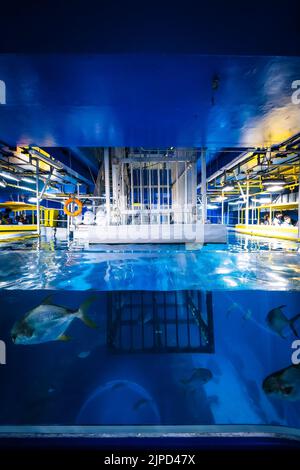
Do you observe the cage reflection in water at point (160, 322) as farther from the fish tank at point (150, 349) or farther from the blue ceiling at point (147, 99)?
the blue ceiling at point (147, 99)

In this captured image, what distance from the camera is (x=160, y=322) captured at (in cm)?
298

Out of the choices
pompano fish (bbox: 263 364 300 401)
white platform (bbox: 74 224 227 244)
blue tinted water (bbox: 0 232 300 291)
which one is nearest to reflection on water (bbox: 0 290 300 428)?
pompano fish (bbox: 263 364 300 401)

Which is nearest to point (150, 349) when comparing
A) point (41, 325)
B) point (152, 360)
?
point (152, 360)

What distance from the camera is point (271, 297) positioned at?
297 centimetres

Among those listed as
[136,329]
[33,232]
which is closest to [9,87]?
[136,329]

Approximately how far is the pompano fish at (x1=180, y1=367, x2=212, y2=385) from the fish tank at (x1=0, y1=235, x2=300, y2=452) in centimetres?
2

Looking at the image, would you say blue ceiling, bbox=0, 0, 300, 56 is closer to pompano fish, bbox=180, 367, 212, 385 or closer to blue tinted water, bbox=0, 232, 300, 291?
blue tinted water, bbox=0, 232, 300, 291

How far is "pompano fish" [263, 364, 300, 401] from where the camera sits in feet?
5.84

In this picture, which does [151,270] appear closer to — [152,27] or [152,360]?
[152,360]

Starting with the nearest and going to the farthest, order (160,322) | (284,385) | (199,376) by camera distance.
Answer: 1. (284,385)
2. (199,376)
3. (160,322)

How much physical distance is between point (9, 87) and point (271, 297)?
4667 millimetres

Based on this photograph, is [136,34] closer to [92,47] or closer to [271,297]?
[92,47]

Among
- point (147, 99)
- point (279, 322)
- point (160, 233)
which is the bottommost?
point (279, 322)

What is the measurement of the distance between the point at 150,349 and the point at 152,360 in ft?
0.54
